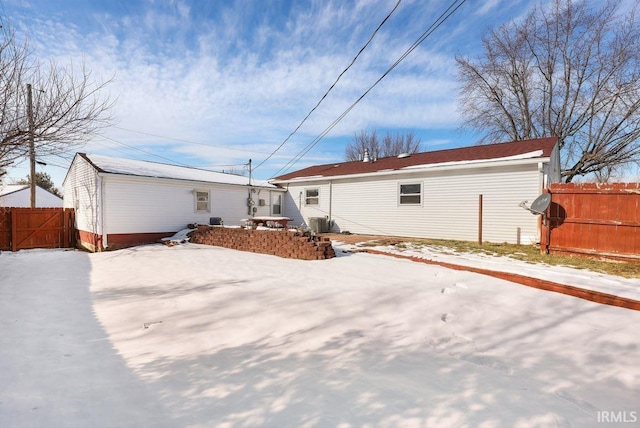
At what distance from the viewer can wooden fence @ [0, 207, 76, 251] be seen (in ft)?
40.7

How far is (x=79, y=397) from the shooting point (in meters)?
2.38

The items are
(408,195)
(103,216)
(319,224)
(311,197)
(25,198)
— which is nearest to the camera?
(103,216)

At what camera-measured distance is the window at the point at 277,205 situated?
57.7 feet

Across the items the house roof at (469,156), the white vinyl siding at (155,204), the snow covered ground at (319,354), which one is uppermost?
the house roof at (469,156)

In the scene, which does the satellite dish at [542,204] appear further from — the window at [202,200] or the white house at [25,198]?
the white house at [25,198]

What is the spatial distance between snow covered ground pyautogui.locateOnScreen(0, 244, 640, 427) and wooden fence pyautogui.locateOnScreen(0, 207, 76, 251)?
9360 millimetres

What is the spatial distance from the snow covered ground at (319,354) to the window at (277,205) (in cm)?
1190

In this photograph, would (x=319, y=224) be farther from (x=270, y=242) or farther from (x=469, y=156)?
(x=469, y=156)

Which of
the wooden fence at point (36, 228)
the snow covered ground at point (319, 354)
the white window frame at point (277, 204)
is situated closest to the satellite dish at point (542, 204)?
the snow covered ground at point (319, 354)

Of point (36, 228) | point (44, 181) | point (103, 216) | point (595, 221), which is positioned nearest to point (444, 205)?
point (595, 221)

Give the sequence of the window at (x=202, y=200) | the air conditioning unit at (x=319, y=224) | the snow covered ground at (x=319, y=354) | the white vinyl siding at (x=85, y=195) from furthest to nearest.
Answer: the air conditioning unit at (x=319, y=224)
the window at (x=202, y=200)
the white vinyl siding at (x=85, y=195)
the snow covered ground at (x=319, y=354)

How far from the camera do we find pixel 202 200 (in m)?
14.2

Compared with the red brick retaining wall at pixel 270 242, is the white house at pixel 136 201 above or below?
above

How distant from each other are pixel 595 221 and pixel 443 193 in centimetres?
517
